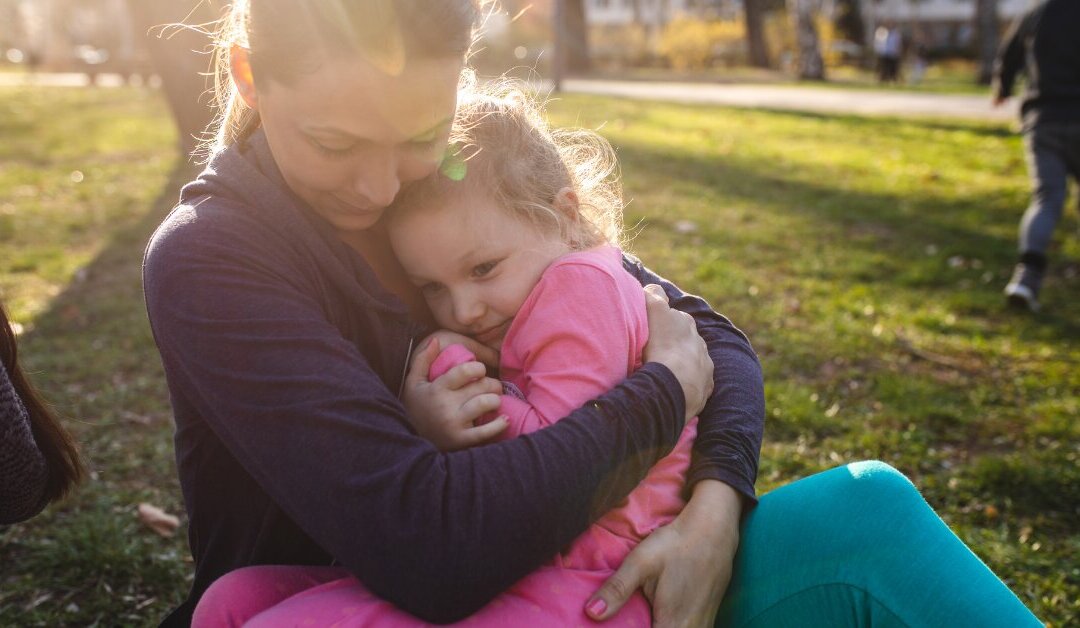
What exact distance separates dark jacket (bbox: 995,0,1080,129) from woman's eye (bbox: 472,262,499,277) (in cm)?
544

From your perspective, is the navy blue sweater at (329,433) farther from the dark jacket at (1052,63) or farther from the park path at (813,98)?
the park path at (813,98)

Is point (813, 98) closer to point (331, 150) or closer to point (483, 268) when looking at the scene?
point (483, 268)

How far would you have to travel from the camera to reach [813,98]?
61.1 feet

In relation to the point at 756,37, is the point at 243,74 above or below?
above

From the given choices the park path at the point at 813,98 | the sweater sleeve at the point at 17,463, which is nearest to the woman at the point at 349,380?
the sweater sleeve at the point at 17,463

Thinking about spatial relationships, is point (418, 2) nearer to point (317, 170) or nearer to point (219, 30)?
point (317, 170)

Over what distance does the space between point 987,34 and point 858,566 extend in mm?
25244

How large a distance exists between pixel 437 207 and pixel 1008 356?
4059mm

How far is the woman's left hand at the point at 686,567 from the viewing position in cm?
154

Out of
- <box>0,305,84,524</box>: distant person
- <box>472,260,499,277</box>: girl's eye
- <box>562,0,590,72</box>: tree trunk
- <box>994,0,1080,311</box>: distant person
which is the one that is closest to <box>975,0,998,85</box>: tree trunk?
<box>562,0,590,72</box>: tree trunk

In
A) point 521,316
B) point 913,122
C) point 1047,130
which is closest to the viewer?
point 521,316

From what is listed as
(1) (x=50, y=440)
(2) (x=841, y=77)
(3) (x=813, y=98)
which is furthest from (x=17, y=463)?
(2) (x=841, y=77)

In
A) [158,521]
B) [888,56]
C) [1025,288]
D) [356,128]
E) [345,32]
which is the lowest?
[888,56]

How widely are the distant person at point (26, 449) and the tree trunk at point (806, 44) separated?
25.4 metres
